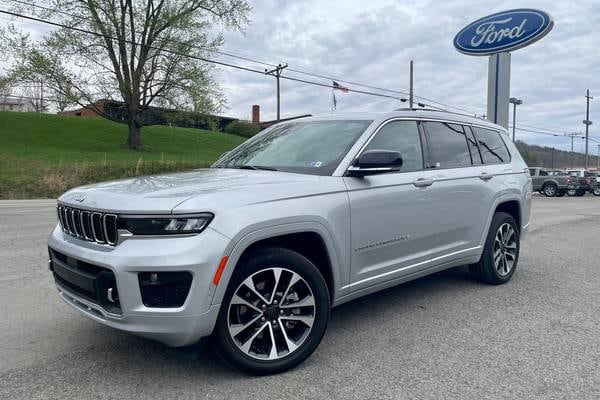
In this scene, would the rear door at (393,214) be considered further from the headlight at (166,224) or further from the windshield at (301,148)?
the headlight at (166,224)

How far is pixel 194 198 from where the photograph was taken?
2889 millimetres

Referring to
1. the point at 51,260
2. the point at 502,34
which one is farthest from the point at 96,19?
the point at 51,260

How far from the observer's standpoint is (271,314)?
3.21 meters

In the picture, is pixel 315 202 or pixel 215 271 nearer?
pixel 215 271

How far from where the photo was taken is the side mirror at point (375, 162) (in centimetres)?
361

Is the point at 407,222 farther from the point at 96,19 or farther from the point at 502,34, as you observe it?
the point at 96,19

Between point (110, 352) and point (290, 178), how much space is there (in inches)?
70.8

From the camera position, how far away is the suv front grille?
2.94 meters

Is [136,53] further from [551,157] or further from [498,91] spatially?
[551,157]

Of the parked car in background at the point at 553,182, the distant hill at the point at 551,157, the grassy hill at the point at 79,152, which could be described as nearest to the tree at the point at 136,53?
the grassy hill at the point at 79,152

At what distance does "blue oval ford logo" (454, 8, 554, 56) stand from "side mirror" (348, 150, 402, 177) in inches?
661

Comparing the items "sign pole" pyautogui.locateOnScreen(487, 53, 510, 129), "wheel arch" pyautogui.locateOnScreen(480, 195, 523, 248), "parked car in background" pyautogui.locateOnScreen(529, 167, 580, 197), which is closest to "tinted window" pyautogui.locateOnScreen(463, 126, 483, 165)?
"wheel arch" pyautogui.locateOnScreen(480, 195, 523, 248)

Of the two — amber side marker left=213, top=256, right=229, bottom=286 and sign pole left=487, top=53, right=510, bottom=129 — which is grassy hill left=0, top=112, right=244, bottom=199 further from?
amber side marker left=213, top=256, right=229, bottom=286

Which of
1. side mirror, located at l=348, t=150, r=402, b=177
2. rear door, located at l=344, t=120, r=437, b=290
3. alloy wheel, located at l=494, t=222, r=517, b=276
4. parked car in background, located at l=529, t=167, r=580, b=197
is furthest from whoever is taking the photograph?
parked car in background, located at l=529, t=167, r=580, b=197
